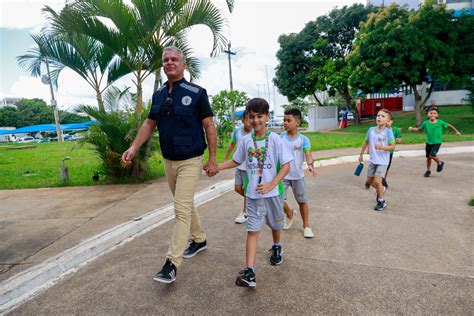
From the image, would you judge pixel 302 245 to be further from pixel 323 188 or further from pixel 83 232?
pixel 323 188

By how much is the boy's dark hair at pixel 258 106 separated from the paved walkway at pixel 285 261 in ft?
4.73

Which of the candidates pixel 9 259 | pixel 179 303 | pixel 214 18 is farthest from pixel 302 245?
pixel 214 18

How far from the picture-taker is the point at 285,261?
3234 millimetres

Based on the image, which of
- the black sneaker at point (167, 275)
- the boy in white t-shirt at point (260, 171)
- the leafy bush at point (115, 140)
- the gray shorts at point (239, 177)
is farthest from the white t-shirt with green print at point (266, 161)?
the leafy bush at point (115, 140)

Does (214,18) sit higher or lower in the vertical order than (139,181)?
higher

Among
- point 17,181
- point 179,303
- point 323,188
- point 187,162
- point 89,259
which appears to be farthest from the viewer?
point 17,181

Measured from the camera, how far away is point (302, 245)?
3641 mm

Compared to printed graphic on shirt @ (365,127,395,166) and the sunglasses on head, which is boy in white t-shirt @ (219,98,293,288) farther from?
printed graphic on shirt @ (365,127,395,166)

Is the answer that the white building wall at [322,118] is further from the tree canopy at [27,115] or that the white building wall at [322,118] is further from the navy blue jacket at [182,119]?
the tree canopy at [27,115]

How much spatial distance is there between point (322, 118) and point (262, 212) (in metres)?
29.8

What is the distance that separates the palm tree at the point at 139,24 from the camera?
6.48 metres

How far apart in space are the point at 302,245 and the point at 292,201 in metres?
2.04

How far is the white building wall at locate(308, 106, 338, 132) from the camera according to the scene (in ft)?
102

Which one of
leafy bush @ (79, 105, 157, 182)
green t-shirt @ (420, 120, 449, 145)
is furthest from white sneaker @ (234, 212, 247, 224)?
green t-shirt @ (420, 120, 449, 145)
